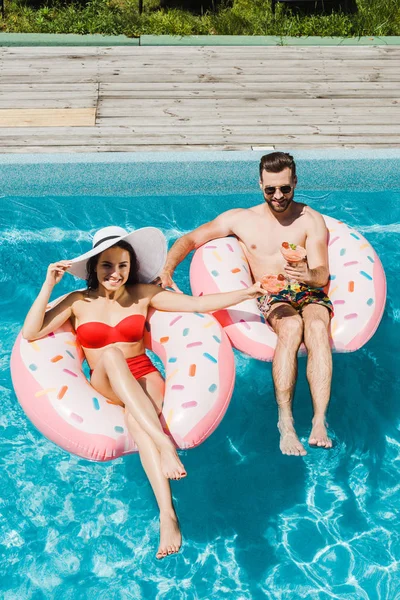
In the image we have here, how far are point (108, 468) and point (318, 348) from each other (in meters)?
1.28

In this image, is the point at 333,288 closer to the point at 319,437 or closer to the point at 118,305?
the point at 319,437

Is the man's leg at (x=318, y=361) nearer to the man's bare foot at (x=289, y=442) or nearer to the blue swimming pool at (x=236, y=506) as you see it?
the man's bare foot at (x=289, y=442)

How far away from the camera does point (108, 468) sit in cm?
408

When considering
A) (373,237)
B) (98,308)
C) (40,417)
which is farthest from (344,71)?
(40,417)

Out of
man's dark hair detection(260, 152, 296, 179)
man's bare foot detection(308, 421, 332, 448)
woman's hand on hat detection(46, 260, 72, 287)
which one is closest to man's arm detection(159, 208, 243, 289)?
man's dark hair detection(260, 152, 296, 179)

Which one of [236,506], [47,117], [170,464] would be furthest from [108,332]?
[47,117]

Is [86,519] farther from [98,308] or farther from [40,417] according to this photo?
[98,308]

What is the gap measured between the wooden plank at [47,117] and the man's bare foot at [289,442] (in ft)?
11.2

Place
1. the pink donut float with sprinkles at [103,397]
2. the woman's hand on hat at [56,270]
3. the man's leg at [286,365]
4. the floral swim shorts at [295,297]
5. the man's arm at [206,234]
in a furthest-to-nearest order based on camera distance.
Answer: the man's arm at [206,234] → the floral swim shorts at [295,297] → the woman's hand on hat at [56,270] → the man's leg at [286,365] → the pink donut float with sprinkles at [103,397]

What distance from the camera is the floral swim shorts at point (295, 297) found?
410 centimetres

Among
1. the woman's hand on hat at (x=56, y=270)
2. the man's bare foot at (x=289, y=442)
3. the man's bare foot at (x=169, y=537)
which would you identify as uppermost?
the woman's hand on hat at (x=56, y=270)

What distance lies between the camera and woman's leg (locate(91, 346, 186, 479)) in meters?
3.24

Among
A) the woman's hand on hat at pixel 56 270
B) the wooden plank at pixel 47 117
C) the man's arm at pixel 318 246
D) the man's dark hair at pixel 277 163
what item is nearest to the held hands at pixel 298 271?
the man's arm at pixel 318 246

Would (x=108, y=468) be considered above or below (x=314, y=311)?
below
